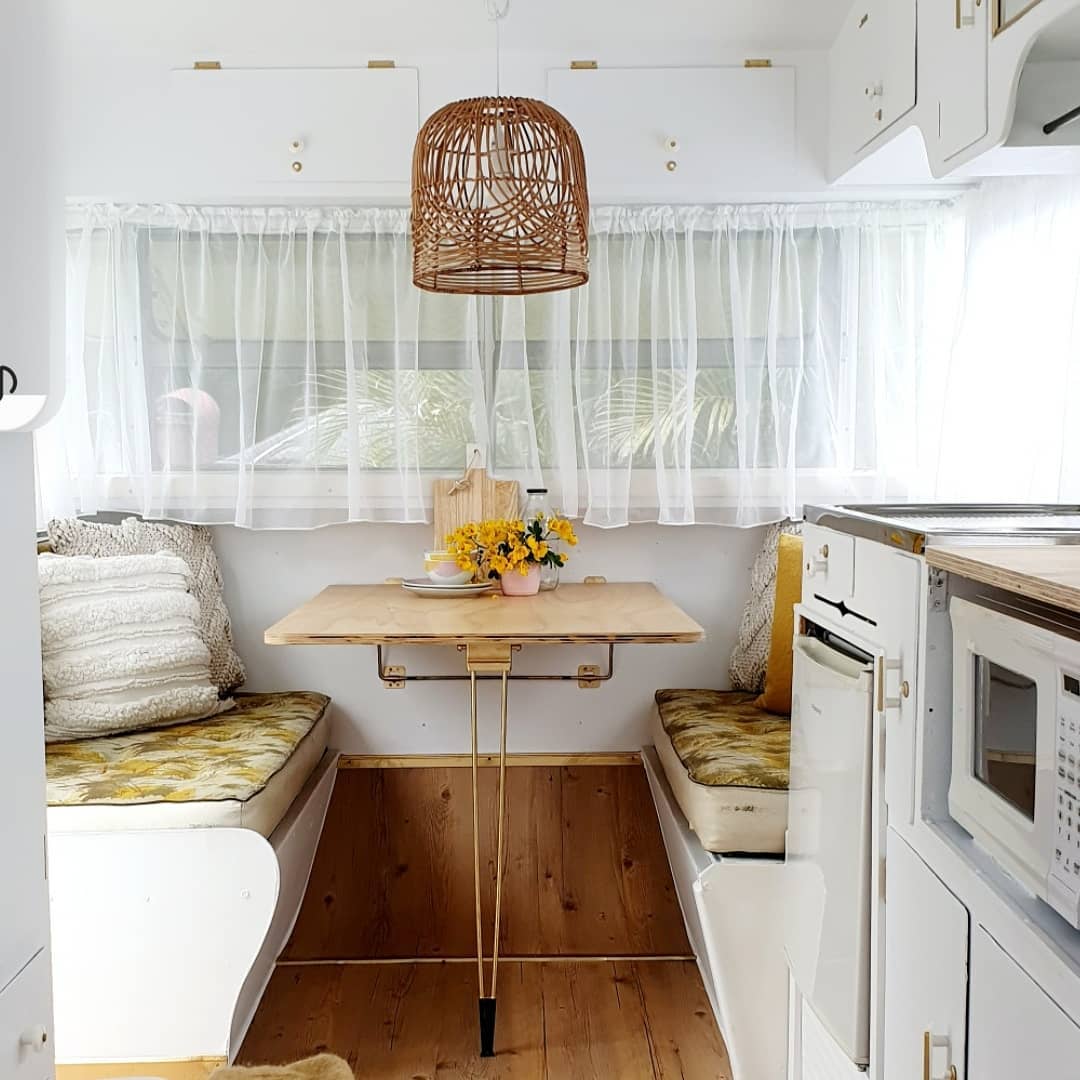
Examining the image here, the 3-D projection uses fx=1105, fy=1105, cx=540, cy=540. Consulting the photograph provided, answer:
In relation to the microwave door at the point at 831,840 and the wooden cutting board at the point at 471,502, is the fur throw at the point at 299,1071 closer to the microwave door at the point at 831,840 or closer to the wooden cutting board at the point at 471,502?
the microwave door at the point at 831,840

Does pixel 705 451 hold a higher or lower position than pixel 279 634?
higher

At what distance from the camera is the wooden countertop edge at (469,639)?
2.29m

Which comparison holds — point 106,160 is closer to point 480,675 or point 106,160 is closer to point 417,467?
point 417,467

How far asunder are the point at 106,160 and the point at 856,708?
7.58 feet

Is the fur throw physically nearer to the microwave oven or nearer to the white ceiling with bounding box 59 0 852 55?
the microwave oven

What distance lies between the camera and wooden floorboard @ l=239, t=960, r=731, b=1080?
236cm

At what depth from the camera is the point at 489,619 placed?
97.2 inches

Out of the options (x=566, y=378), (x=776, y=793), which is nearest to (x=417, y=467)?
(x=566, y=378)

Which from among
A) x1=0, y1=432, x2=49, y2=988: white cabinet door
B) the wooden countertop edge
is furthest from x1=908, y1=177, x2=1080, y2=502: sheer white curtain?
x1=0, y1=432, x2=49, y2=988: white cabinet door

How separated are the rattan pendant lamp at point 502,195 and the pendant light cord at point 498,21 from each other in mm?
381

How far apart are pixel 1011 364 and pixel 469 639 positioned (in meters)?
1.46

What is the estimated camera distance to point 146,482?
2957 millimetres

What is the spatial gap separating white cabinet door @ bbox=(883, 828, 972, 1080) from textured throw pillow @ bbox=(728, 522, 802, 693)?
4.29ft

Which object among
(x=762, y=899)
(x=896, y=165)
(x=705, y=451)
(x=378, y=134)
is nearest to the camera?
(x=762, y=899)
